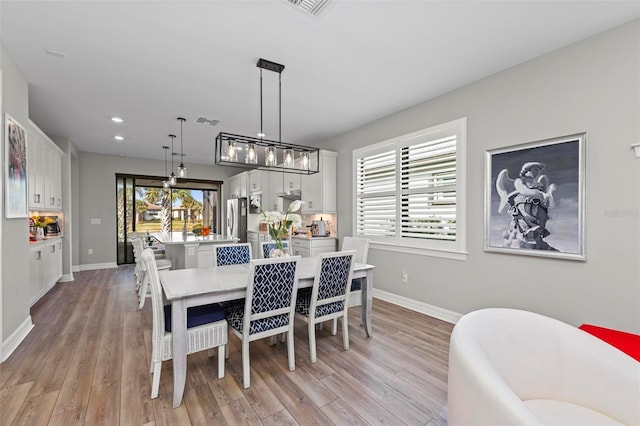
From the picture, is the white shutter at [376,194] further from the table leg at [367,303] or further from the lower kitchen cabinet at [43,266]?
the lower kitchen cabinet at [43,266]

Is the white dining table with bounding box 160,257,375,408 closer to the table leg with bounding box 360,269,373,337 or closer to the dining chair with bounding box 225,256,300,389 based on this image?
the table leg with bounding box 360,269,373,337

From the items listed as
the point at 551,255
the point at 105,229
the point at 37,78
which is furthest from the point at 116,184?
the point at 551,255

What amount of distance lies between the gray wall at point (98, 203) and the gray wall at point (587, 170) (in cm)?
744

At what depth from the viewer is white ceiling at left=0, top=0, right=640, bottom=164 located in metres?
2.07

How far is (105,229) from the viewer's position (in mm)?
6980

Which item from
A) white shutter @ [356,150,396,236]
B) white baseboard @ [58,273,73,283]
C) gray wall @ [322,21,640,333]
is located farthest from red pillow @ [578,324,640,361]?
white baseboard @ [58,273,73,283]

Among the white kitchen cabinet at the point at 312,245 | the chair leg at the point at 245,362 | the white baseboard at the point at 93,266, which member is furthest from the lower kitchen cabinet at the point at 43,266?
the white kitchen cabinet at the point at 312,245

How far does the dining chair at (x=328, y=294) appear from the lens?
2.46 meters

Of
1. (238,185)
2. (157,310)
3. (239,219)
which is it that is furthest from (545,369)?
(238,185)

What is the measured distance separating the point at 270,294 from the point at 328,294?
2.06 ft

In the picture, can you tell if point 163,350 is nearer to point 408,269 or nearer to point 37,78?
point 408,269

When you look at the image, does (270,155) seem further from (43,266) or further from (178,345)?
(43,266)

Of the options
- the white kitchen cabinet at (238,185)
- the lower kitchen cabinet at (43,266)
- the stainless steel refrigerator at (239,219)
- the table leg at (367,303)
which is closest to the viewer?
the table leg at (367,303)

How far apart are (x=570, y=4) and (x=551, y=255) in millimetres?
1970
